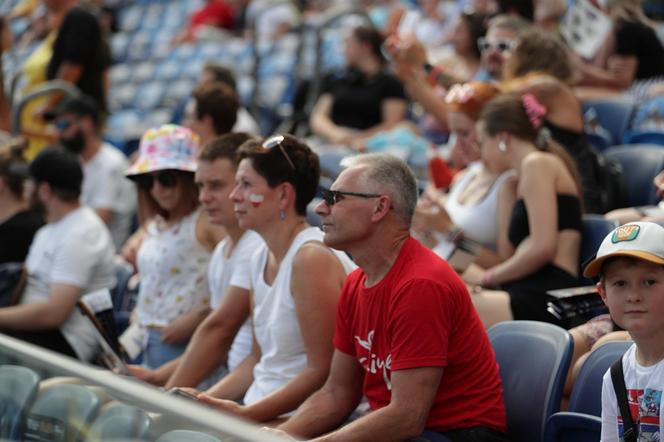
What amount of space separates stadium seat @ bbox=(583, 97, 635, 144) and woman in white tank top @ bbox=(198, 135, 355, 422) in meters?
3.26

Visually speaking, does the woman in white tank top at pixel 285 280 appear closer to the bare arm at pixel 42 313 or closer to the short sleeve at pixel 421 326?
the short sleeve at pixel 421 326

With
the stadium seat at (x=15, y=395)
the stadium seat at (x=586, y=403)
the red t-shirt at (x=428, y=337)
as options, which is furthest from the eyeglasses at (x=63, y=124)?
the stadium seat at (x=15, y=395)

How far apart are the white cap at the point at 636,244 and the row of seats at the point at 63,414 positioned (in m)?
1.36

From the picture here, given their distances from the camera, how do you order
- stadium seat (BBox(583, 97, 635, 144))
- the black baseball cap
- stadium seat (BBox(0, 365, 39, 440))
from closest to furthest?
stadium seat (BBox(0, 365, 39, 440)) < the black baseball cap < stadium seat (BBox(583, 97, 635, 144))

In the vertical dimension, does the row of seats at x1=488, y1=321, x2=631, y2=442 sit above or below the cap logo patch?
below

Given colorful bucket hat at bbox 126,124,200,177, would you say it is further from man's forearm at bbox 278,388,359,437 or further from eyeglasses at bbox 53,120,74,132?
eyeglasses at bbox 53,120,74,132

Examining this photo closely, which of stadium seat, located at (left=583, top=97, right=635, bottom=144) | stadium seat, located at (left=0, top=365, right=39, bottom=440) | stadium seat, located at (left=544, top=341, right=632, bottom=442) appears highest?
stadium seat, located at (left=0, top=365, right=39, bottom=440)

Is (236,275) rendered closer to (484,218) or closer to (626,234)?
(484,218)

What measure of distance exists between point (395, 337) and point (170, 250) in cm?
182

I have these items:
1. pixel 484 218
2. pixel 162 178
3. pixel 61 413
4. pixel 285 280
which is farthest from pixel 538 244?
pixel 61 413

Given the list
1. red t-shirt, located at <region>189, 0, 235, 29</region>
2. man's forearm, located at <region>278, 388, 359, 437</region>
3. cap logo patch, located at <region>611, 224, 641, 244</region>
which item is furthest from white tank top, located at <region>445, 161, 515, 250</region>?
red t-shirt, located at <region>189, 0, 235, 29</region>

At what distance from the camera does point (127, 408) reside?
→ 216cm

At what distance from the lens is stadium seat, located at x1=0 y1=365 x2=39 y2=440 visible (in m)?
2.54

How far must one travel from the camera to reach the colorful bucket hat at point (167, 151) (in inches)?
193
